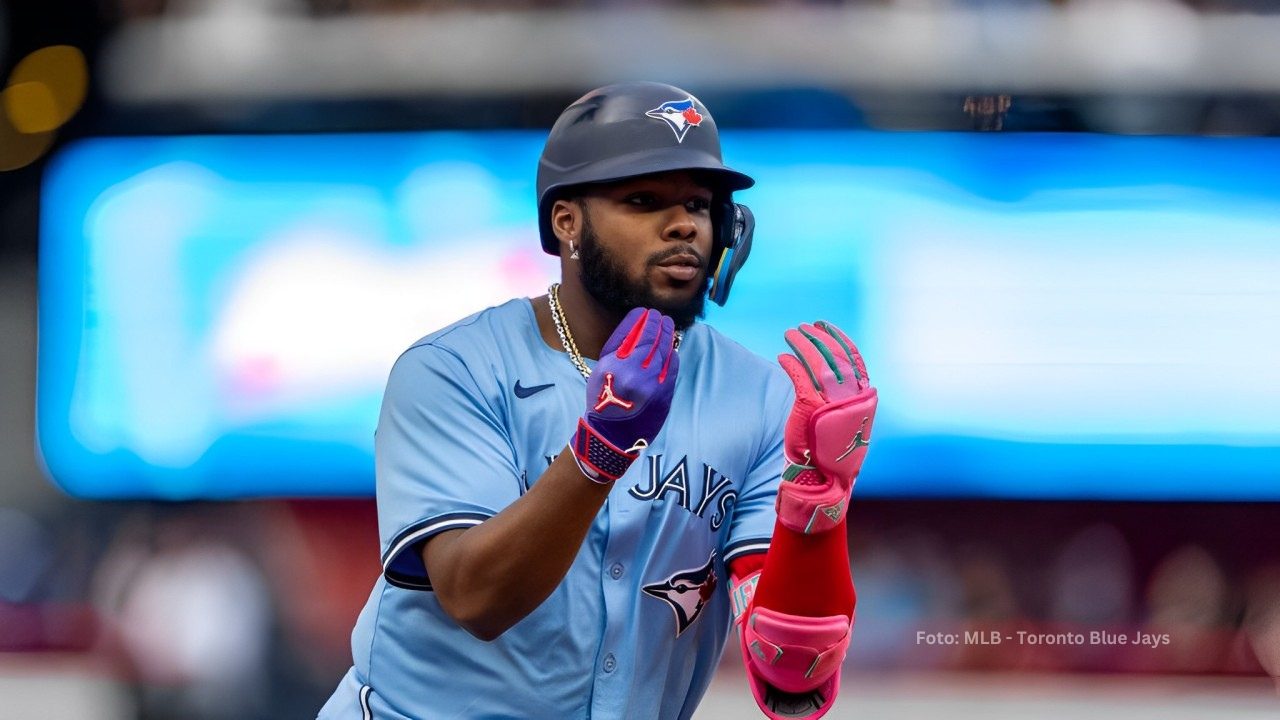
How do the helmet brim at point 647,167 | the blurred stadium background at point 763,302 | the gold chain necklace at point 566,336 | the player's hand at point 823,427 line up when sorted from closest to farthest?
1. the player's hand at point 823,427
2. the helmet brim at point 647,167
3. the gold chain necklace at point 566,336
4. the blurred stadium background at point 763,302

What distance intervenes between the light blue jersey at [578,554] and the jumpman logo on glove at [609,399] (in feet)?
0.73

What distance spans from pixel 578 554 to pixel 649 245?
0.43 meters

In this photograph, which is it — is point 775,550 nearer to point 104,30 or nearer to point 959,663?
point 959,663

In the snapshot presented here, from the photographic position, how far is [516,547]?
5.03 ft

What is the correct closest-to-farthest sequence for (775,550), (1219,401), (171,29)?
(775,550) → (1219,401) → (171,29)

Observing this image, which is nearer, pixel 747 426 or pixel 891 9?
pixel 747 426

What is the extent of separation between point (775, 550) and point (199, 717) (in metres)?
2.53

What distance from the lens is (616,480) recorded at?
5.26ft

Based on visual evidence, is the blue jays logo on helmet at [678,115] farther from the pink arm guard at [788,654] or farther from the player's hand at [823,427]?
the pink arm guard at [788,654]

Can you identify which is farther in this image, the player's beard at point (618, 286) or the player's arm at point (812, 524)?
the player's beard at point (618, 286)

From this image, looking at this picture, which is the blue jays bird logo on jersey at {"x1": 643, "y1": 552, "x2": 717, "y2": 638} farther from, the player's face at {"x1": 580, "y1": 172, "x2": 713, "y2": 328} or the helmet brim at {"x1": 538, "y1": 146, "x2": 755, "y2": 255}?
the helmet brim at {"x1": 538, "y1": 146, "x2": 755, "y2": 255}

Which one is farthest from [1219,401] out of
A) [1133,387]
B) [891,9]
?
[891,9]

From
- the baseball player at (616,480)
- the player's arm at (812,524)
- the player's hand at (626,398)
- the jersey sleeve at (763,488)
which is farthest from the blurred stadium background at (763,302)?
the player's hand at (626,398)

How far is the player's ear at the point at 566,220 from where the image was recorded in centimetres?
191
